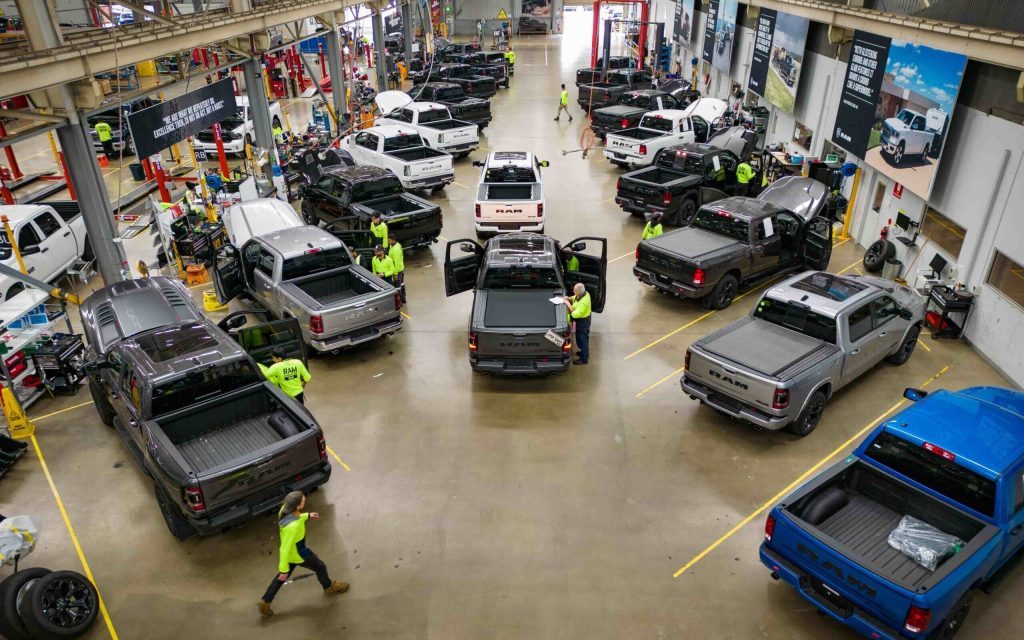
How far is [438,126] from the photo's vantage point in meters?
21.4

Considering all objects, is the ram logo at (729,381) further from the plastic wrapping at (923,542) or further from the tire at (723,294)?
the tire at (723,294)

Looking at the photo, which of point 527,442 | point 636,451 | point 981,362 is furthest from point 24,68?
point 981,362

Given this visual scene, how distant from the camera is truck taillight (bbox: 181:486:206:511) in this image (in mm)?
6270

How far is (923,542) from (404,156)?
15.3 meters

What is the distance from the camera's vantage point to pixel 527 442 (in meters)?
8.63

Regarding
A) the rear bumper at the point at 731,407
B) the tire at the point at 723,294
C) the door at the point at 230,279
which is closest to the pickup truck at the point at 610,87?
the tire at the point at 723,294

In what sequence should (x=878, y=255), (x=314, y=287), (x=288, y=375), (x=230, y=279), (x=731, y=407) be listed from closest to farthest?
(x=288, y=375), (x=731, y=407), (x=314, y=287), (x=230, y=279), (x=878, y=255)

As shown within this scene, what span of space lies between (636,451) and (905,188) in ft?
28.6

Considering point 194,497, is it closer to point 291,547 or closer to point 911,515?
point 291,547

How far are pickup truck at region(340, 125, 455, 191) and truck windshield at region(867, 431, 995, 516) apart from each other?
519 inches

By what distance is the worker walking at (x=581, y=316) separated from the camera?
9656mm

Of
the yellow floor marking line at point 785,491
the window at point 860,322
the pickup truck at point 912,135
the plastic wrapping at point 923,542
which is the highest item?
the pickup truck at point 912,135

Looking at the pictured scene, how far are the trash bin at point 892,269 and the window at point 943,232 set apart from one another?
730mm

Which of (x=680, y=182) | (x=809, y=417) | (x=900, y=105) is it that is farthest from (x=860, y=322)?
(x=680, y=182)
